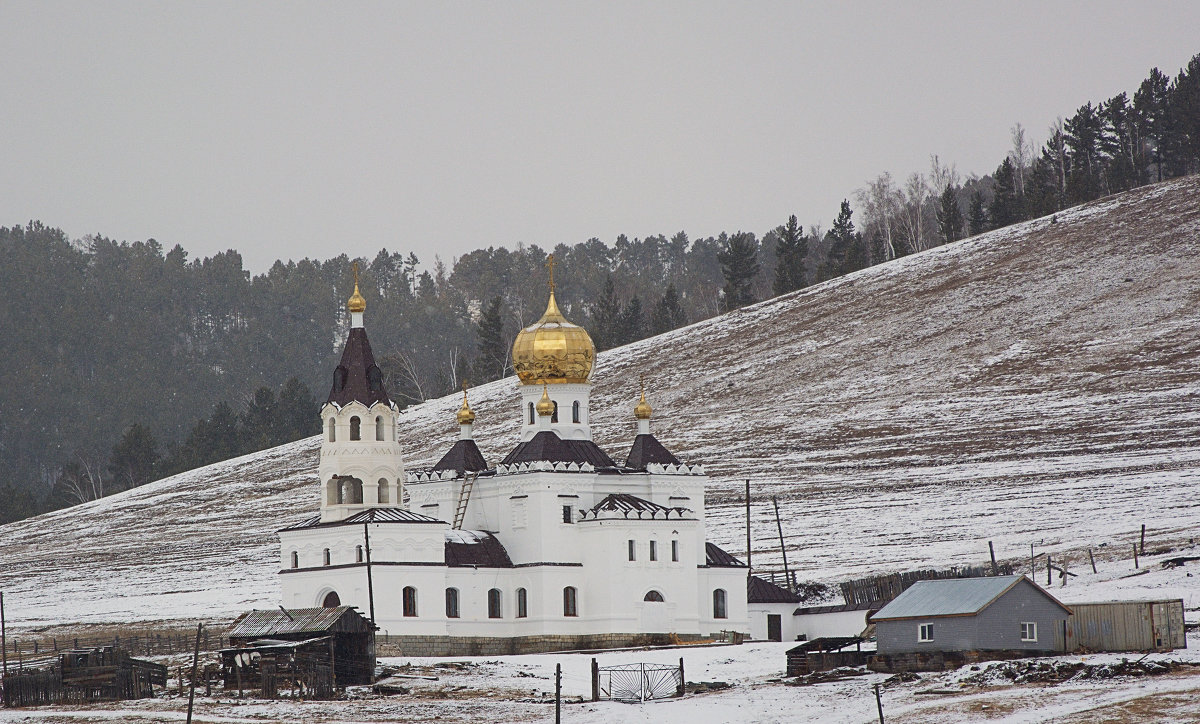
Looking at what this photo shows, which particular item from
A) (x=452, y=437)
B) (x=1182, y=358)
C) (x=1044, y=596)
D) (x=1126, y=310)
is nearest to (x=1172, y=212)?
(x=1126, y=310)

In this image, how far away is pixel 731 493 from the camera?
9081 centimetres

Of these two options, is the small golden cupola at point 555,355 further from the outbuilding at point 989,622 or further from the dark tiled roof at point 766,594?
the outbuilding at point 989,622

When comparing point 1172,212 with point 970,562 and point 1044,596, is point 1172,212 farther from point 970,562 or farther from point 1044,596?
point 1044,596

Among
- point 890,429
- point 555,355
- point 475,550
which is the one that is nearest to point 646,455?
point 555,355

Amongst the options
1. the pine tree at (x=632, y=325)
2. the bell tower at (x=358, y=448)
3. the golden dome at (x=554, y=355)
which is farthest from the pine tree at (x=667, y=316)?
the bell tower at (x=358, y=448)

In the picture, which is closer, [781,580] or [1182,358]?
[781,580]

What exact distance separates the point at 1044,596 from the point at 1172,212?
89.8 m

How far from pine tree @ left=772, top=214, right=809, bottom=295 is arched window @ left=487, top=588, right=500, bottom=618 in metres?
92.6

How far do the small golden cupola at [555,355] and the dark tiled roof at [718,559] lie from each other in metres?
8.32

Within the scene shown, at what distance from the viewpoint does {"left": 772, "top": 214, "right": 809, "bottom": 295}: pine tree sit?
154m

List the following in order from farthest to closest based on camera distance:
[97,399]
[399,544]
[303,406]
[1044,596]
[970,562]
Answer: [97,399] < [303,406] < [970,562] < [399,544] < [1044,596]

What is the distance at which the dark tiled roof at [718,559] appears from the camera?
64.9 m

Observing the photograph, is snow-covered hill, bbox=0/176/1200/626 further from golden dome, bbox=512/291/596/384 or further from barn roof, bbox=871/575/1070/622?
barn roof, bbox=871/575/1070/622

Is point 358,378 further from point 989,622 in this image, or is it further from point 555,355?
point 989,622
